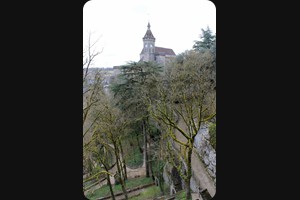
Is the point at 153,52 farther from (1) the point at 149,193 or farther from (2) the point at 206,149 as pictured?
(1) the point at 149,193

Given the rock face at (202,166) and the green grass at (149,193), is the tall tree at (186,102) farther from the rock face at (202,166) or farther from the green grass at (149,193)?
the green grass at (149,193)

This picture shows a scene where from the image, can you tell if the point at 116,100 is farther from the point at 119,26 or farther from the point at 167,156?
the point at 167,156

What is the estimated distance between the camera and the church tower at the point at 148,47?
3516 mm

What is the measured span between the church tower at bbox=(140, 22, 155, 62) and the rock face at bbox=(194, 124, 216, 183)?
6.01 feet

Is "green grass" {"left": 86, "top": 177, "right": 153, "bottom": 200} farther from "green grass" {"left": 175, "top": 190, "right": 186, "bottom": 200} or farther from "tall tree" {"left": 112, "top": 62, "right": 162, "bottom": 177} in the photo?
"green grass" {"left": 175, "top": 190, "right": 186, "bottom": 200}

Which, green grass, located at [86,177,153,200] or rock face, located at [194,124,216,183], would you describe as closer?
green grass, located at [86,177,153,200]

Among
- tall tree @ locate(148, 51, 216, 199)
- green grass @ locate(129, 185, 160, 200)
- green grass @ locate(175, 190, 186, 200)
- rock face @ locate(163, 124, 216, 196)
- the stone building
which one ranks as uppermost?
the stone building

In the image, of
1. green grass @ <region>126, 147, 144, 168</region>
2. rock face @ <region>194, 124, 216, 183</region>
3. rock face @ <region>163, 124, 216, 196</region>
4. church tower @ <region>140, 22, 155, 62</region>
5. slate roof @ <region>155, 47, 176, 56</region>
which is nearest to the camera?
church tower @ <region>140, 22, 155, 62</region>

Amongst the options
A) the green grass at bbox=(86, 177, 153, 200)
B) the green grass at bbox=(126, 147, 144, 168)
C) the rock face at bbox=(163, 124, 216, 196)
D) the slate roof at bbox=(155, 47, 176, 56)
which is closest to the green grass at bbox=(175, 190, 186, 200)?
the rock face at bbox=(163, 124, 216, 196)

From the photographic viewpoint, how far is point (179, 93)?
4582 millimetres

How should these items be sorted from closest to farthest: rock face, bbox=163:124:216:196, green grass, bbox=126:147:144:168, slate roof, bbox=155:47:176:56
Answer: slate roof, bbox=155:47:176:56 → rock face, bbox=163:124:216:196 → green grass, bbox=126:147:144:168

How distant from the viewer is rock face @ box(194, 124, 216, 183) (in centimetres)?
397

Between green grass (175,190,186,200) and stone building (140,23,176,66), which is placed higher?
stone building (140,23,176,66)

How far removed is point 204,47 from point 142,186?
265 cm
